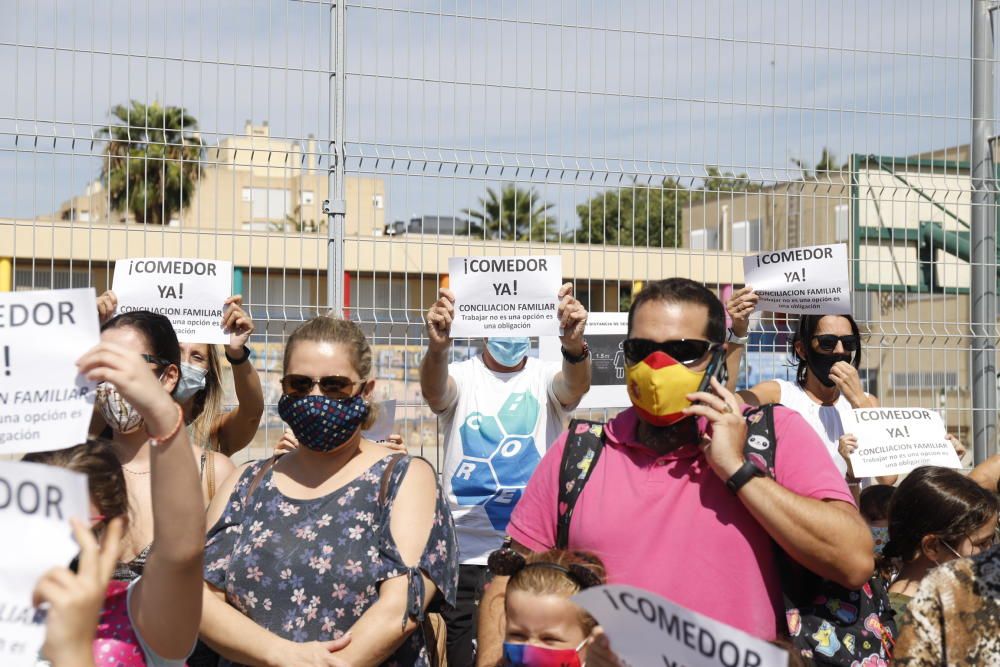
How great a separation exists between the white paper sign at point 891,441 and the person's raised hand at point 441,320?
1878 mm

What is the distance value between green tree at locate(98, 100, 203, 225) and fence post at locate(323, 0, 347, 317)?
2.18 feet

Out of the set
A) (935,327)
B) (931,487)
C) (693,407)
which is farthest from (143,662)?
(935,327)

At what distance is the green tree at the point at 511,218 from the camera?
20.4ft

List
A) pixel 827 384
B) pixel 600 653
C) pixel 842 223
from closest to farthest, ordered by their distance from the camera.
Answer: pixel 600 653 → pixel 827 384 → pixel 842 223

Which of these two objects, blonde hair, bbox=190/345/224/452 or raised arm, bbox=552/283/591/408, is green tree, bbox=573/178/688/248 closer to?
raised arm, bbox=552/283/591/408

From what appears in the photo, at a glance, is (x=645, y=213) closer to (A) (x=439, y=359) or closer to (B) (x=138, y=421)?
(A) (x=439, y=359)

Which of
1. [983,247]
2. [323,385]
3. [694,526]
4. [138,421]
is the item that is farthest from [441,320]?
[983,247]

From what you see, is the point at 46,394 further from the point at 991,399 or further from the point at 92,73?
the point at 991,399

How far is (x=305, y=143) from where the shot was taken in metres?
5.97

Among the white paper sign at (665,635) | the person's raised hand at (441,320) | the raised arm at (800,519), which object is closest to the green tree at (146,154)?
the person's raised hand at (441,320)

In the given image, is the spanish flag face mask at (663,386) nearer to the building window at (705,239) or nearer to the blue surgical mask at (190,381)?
the blue surgical mask at (190,381)

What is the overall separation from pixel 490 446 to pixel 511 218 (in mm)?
1493

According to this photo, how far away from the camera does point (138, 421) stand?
148 inches

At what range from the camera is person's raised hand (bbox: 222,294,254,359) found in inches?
199
